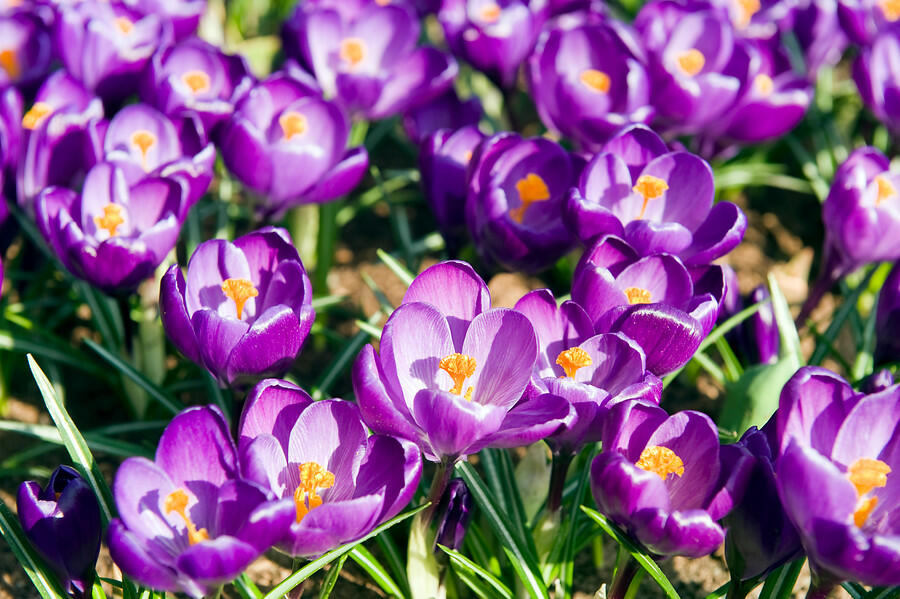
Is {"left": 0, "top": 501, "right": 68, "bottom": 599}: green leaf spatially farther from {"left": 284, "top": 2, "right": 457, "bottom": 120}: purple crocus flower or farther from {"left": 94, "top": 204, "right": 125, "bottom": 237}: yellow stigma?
{"left": 284, "top": 2, "right": 457, "bottom": 120}: purple crocus flower

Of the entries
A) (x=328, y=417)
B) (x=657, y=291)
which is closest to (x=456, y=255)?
(x=657, y=291)

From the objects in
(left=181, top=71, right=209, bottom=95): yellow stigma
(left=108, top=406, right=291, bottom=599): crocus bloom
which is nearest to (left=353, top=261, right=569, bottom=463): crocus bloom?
(left=108, top=406, right=291, bottom=599): crocus bloom

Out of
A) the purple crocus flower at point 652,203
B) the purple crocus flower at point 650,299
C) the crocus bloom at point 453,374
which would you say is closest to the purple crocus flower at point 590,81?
the purple crocus flower at point 652,203

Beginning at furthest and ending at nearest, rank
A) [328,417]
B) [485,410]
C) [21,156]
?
[21,156] < [328,417] < [485,410]

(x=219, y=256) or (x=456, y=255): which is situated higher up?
(x=219, y=256)

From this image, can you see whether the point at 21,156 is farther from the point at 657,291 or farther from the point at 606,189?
the point at 657,291
